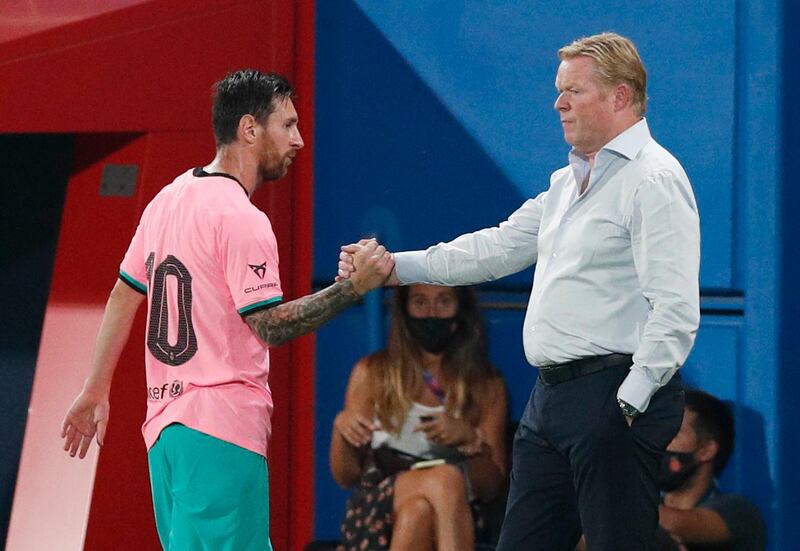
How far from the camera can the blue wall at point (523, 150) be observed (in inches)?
177

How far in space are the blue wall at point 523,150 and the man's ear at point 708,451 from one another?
0.26ft

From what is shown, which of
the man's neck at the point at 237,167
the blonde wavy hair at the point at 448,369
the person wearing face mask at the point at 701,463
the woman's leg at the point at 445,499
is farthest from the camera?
the blonde wavy hair at the point at 448,369

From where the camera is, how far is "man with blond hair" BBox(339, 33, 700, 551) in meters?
3.32

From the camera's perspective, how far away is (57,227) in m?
5.60

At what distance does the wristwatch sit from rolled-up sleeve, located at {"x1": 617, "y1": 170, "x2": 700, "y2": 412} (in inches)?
0.6

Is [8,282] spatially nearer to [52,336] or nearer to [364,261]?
[52,336]

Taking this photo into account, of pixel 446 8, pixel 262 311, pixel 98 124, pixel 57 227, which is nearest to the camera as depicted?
pixel 262 311

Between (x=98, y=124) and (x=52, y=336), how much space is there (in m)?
0.76

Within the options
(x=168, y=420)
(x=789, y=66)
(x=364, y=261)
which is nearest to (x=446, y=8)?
(x=789, y=66)

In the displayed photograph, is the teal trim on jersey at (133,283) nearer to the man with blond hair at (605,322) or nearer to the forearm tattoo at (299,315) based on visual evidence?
the forearm tattoo at (299,315)

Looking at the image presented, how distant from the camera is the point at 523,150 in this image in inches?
199

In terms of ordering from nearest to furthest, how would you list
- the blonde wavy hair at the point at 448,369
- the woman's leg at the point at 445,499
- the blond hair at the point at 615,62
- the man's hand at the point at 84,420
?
the blond hair at the point at 615,62 → the man's hand at the point at 84,420 → the woman's leg at the point at 445,499 → the blonde wavy hair at the point at 448,369

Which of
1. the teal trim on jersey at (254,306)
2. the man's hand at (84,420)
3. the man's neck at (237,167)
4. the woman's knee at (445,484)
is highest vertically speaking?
the man's neck at (237,167)

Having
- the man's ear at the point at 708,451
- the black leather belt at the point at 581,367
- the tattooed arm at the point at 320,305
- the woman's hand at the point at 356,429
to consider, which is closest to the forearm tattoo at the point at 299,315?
the tattooed arm at the point at 320,305
